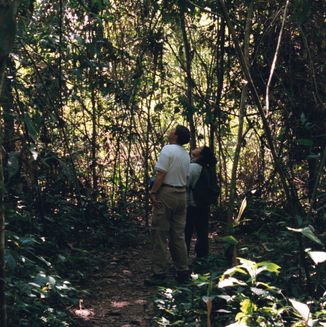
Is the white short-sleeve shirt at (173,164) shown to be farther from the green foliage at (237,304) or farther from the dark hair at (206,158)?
the green foliage at (237,304)

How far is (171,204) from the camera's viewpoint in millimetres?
6594

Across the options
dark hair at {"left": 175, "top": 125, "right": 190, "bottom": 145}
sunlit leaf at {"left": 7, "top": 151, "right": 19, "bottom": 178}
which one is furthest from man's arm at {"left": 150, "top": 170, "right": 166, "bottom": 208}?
sunlit leaf at {"left": 7, "top": 151, "right": 19, "bottom": 178}

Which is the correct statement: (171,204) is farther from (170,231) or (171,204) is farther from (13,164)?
(13,164)

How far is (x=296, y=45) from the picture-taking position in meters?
8.49

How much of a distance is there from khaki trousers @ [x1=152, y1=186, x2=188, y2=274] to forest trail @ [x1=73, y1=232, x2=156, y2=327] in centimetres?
36

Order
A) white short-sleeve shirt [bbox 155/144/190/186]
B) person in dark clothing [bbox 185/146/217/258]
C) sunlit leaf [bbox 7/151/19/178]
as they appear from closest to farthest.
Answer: sunlit leaf [bbox 7/151/19/178] → white short-sleeve shirt [bbox 155/144/190/186] → person in dark clothing [bbox 185/146/217/258]

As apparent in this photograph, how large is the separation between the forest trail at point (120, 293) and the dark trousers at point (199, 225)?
0.70 meters

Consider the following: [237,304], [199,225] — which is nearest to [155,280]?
[199,225]

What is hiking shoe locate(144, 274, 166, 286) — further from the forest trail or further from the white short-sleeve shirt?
the white short-sleeve shirt

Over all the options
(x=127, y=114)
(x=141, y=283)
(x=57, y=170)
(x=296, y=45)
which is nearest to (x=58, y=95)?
(x=57, y=170)

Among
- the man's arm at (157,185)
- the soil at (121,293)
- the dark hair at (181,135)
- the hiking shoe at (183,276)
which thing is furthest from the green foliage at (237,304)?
the dark hair at (181,135)

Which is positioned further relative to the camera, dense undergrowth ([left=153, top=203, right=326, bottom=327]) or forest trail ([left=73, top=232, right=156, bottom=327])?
forest trail ([left=73, top=232, right=156, bottom=327])

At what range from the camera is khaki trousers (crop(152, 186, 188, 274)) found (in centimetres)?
661

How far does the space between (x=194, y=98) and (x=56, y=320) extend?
5.37 meters
